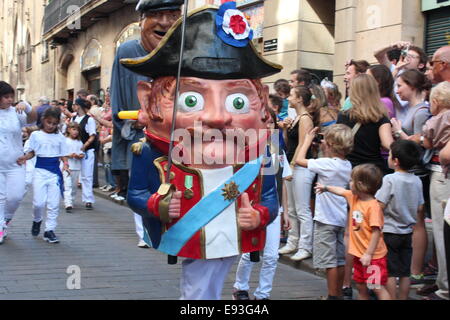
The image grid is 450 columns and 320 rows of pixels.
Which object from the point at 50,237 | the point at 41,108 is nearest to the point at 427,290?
the point at 50,237

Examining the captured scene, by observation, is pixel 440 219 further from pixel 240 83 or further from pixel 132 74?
pixel 132 74

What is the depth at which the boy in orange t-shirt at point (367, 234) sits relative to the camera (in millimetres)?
4102

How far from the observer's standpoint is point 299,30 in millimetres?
10906

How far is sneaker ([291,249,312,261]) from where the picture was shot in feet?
19.6

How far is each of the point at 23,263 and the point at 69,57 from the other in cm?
2216

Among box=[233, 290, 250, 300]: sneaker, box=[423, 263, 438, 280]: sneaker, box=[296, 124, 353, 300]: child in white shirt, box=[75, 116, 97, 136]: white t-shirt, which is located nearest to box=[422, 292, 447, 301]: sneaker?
box=[423, 263, 438, 280]: sneaker

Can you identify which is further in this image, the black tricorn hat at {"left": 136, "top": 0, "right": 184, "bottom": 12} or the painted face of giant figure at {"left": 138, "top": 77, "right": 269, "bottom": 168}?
the black tricorn hat at {"left": 136, "top": 0, "right": 184, "bottom": 12}

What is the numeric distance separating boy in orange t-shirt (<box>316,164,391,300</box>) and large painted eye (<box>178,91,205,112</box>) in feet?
5.20

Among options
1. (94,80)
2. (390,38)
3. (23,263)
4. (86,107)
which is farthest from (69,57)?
(23,263)

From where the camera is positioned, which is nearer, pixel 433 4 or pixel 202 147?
pixel 202 147

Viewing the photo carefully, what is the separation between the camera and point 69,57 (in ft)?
86.7

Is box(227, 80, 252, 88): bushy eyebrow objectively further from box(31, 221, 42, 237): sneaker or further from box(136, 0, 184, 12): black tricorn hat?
box(31, 221, 42, 237): sneaker

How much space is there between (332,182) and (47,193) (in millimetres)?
3643

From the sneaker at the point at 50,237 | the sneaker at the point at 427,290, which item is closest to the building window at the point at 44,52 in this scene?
A: the sneaker at the point at 50,237
